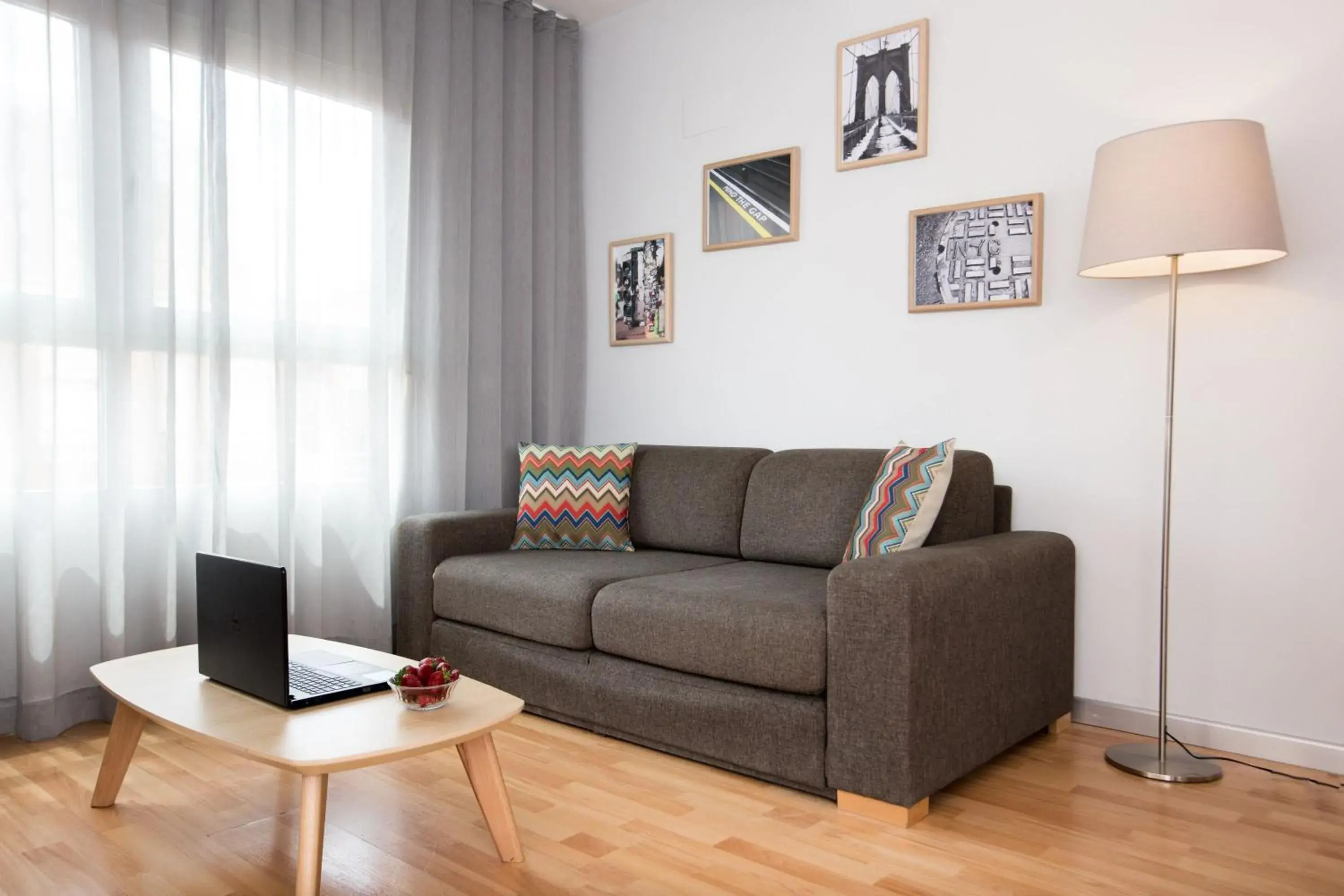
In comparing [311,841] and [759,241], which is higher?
[759,241]

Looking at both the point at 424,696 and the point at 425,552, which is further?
the point at 425,552

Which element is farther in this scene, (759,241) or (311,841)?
(759,241)

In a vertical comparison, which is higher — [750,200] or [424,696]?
[750,200]

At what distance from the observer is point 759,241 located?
3.65m

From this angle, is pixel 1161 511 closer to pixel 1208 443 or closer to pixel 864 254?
pixel 1208 443

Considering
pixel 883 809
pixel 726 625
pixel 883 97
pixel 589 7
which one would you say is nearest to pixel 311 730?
pixel 726 625

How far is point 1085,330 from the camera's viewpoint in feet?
9.57

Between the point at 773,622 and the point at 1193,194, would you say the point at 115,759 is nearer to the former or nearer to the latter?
the point at 773,622

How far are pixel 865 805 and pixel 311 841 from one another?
3.96 feet

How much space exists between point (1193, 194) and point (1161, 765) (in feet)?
4.75

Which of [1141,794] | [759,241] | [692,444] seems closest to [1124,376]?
[1141,794]

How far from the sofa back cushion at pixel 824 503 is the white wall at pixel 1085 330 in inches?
11.4

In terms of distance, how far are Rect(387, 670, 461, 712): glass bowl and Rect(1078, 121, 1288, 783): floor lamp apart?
5.87 ft

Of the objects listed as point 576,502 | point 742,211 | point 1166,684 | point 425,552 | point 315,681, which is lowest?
point 1166,684
